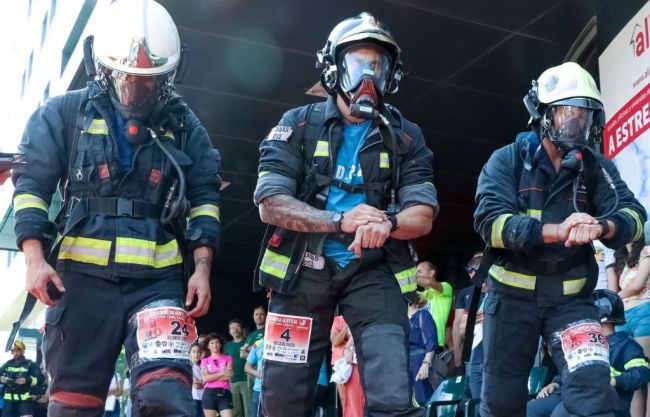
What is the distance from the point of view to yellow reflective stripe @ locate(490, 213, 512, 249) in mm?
4742

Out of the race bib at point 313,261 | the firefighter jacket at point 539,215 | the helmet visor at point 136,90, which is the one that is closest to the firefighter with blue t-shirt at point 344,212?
the race bib at point 313,261

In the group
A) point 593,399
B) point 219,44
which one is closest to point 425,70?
point 219,44

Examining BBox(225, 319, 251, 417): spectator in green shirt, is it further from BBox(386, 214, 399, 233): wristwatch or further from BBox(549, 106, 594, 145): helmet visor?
BBox(386, 214, 399, 233): wristwatch

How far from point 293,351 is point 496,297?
1.42 metres

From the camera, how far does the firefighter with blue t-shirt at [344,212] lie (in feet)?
13.0

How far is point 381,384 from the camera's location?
3738mm

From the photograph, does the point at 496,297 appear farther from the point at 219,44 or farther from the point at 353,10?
the point at 219,44

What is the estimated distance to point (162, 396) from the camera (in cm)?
368

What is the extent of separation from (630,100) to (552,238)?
13.5 ft

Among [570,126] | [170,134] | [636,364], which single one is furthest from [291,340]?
[636,364]

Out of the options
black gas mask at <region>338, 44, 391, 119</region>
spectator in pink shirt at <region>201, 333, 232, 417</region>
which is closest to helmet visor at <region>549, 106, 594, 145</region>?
black gas mask at <region>338, 44, 391, 119</region>

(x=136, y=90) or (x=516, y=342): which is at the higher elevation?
(x=136, y=90)

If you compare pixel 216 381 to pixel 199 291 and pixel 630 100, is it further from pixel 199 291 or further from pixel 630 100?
pixel 199 291

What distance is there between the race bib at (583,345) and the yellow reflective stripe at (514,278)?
0.33m
